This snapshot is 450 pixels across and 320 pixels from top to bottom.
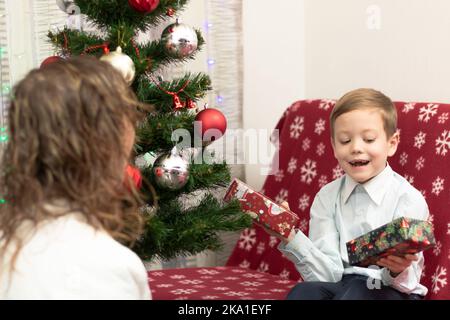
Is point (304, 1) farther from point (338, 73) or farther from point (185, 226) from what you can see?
point (185, 226)

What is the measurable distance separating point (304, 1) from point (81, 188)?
1.89 meters

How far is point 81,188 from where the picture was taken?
1308 millimetres

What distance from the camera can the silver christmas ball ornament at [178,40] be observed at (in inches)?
76.2

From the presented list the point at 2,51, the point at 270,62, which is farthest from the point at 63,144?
the point at 270,62

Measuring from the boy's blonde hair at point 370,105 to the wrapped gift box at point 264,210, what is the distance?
0.29 m

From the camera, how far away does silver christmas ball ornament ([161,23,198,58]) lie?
1936mm

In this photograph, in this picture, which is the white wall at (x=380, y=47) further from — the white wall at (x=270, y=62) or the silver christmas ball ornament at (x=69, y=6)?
the silver christmas ball ornament at (x=69, y=6)

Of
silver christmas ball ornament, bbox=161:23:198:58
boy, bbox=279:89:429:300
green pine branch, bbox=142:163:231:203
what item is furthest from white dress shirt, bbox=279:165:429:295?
silver christmas ball ornament, bbox=161:23:198:58

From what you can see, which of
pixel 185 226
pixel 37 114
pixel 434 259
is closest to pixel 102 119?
pixel 37 114

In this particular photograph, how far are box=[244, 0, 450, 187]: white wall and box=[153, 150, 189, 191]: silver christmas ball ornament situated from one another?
1.02 meters

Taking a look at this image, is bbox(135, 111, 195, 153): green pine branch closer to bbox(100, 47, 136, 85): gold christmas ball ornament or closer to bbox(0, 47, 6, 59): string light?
bbox(100, 47, 136, 85): gold christmas ball ornament

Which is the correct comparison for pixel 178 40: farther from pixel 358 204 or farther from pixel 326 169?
pixel 326 169

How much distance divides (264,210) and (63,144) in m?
0.85

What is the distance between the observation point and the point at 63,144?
50.3 inches
